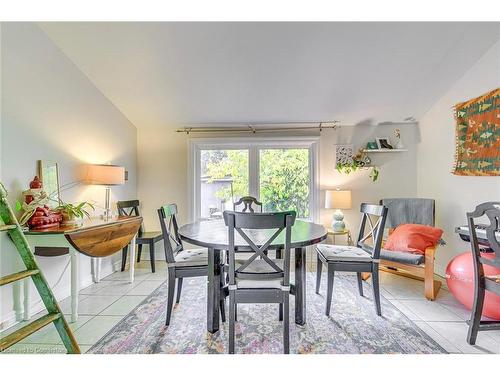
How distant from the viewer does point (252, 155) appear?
3887mm

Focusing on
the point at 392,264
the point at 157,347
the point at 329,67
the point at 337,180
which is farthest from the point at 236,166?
the point at 157,347

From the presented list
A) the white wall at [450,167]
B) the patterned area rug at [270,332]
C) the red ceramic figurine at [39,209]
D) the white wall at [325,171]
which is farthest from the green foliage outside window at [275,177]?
the red ceramic figurine at [39,209]

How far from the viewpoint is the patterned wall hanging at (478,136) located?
2.46 m

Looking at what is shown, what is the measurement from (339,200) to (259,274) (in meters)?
2.15

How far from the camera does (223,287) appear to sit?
1916 millimetres

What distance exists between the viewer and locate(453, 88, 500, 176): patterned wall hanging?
8.05ft

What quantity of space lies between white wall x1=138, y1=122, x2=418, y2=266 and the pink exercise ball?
162cm

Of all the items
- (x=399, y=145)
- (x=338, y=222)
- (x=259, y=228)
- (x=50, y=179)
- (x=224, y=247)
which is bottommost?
(x=338, y=222)

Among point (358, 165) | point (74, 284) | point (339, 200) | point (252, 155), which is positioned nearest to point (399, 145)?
point (358, 165)

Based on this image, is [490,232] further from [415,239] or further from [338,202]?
[338,202]

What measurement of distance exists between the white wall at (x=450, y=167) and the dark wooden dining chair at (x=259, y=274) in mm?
2299

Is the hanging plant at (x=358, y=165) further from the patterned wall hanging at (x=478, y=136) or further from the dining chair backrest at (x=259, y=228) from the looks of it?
the dining chair backrest at (x=259, y=228)

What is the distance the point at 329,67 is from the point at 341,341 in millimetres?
2466
